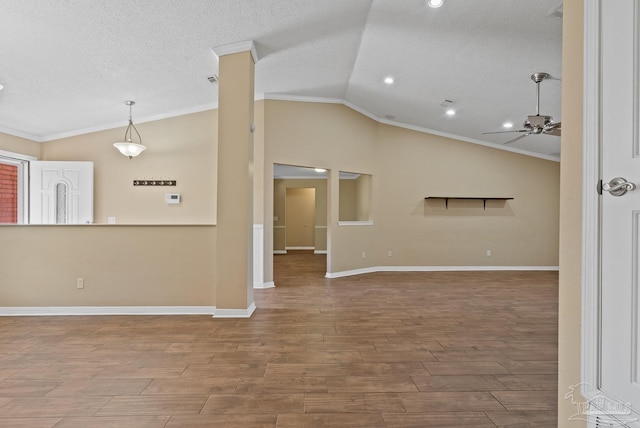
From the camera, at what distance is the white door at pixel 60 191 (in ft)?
18.2

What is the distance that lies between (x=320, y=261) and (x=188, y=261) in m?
4.96

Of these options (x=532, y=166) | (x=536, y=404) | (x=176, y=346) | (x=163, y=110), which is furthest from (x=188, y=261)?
(x=532, y=166)

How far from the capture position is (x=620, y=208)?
1.21 metres

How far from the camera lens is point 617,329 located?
1.21 metres

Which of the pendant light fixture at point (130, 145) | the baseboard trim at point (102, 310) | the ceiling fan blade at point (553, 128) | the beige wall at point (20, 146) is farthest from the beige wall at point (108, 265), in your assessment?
the ceiling fan blade at point (553, 128)

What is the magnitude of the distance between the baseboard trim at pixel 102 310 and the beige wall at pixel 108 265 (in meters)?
0.05

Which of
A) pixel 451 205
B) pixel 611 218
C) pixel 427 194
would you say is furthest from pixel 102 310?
pixel 451 205

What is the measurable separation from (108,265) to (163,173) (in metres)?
2.34

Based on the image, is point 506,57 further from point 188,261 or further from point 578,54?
point 188,261

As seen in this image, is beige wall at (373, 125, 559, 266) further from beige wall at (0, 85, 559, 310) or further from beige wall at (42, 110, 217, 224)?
beige wall at (42, 110, 217, 224)

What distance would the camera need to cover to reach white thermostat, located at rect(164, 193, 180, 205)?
5.71 m

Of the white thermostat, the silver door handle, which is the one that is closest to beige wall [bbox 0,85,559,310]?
the white thermostat

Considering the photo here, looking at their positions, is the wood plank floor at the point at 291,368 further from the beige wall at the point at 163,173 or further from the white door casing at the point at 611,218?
the beige wall at the point at 163,173

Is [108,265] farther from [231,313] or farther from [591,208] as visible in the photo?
[591,208]
